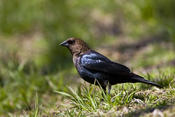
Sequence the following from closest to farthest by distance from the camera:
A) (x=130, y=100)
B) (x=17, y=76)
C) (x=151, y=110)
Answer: (x=151, y=110) → (x=130, y=100) → (x=17, y=76)

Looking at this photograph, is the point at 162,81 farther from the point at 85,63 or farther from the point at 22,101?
the point at 22,101

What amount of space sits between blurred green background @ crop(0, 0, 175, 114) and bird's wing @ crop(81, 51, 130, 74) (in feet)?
8.05

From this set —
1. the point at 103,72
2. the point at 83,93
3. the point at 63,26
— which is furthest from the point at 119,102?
the point at 63,26

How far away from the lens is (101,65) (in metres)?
4.61

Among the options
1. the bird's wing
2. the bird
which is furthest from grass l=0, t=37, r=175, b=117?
the bird's wing

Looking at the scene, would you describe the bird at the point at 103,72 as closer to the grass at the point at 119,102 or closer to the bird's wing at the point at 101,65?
the bird's wing at the point at 101,65

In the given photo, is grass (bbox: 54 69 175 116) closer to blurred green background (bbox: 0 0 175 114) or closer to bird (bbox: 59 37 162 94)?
bird (bbox: 59 37 162 94)

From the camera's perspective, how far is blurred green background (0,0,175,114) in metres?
8.60

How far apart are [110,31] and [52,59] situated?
216 cm

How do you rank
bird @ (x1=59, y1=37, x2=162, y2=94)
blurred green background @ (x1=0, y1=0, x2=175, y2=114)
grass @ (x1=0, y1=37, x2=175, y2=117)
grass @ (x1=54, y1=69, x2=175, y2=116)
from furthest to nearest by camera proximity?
blurred green background @ (x1=0, y1=0, x2=175, y2=114) → bird @ (x1=59, y1=37, x2=162, y2=94) → grass @ (x1=0, y1=37, x2=175, y2=117) → grass @ (x1=54, y1=69, x2=175, y2=116)

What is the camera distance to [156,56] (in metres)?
7.70

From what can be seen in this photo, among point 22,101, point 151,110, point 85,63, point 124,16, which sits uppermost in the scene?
point 124,16

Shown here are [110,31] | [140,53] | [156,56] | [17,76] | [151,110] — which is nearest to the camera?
[151,110]

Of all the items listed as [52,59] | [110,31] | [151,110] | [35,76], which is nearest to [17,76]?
[35,76]
